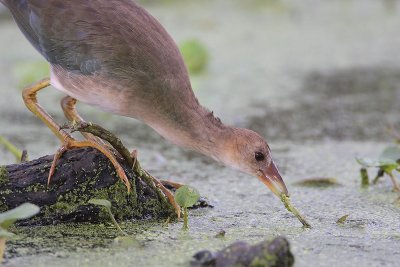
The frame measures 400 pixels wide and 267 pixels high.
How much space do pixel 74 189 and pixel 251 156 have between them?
696mm

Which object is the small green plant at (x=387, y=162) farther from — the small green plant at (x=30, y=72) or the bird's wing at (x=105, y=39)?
the small green plant at (x=30, y=72)

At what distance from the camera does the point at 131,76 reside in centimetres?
304

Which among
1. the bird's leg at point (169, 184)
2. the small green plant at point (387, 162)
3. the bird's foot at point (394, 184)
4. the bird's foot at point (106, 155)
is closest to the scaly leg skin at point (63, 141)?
the bird's foot at point (106, 155)

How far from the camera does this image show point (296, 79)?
6043mm

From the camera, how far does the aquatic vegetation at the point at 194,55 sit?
5879 millimetres

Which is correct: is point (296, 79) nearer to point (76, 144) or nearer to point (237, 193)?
point (237, 193)

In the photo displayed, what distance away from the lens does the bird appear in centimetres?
305

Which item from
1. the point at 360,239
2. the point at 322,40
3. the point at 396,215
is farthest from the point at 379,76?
the point at 360,239

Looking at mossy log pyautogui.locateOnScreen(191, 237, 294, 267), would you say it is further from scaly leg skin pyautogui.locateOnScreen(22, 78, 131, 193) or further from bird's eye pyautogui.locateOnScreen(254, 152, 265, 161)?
bird's eye pyautogui.locateOnScreen(254, 152, 265, 161)

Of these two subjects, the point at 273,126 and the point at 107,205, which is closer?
the point at 107,205

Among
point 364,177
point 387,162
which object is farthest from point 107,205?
point 364,177

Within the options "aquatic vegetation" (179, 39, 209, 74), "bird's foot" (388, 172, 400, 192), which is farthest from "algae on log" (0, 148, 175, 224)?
"aquatic vegetation" (179, 39, 209, 74)

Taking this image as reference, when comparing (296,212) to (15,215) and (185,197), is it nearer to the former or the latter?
(185,197)

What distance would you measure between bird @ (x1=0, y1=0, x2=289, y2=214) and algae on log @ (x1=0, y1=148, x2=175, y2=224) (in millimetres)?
65
